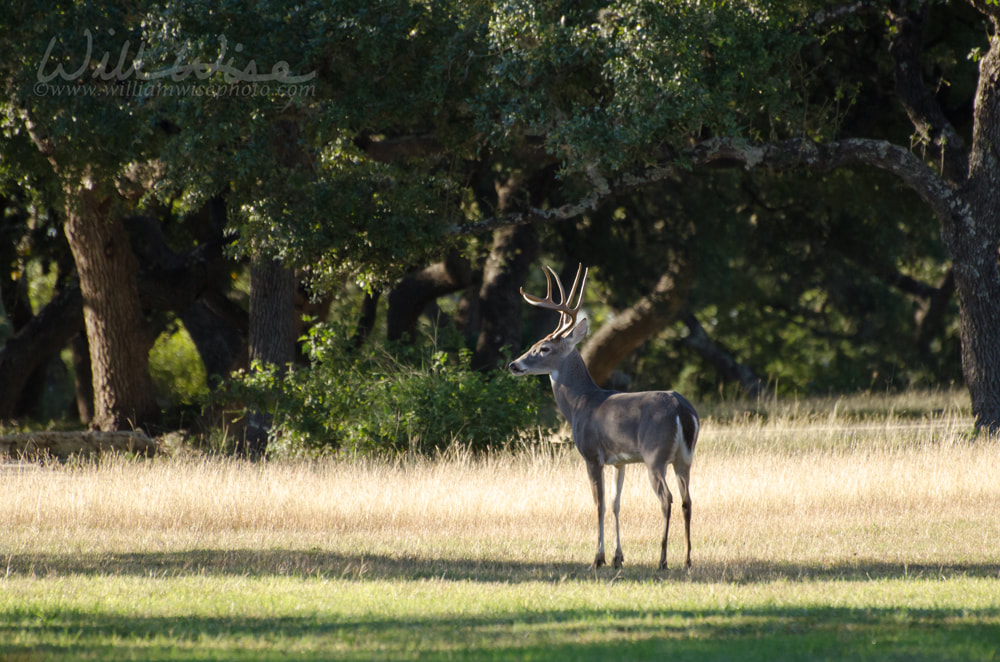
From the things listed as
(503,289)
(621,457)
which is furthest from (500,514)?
(503,289)

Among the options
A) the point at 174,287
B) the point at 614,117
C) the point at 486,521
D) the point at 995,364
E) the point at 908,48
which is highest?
the point at 908,48

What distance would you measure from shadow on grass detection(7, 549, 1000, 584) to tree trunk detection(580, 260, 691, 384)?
586 inches

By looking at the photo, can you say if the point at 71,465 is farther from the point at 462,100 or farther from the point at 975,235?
the point at 975,235

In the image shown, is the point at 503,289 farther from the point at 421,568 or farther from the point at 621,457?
the point at 621,457

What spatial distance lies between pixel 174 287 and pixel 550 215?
848cm

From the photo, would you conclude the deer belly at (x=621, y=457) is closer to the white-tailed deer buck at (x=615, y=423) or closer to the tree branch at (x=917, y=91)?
the white-tailed deer buck at (x=615, y=423)

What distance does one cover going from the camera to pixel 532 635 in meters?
6.40

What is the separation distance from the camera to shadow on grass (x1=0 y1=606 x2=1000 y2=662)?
5902mm

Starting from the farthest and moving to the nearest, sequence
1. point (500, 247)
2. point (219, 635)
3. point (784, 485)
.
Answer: point (500, 247) → point (784, 485) → point (219, 635)

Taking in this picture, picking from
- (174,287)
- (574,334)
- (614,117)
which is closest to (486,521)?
(574,334)

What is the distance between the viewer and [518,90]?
1588 cm

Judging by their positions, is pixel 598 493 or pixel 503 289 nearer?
pixel 598 493

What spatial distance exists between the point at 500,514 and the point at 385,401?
172 inches

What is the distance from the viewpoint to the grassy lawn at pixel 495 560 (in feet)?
20.7
